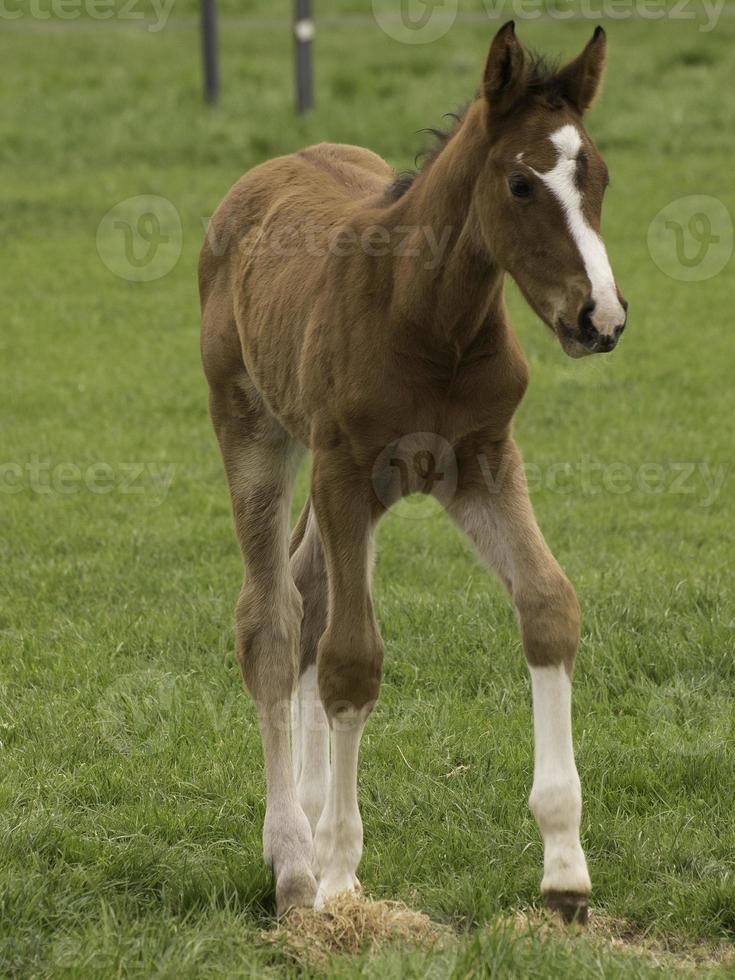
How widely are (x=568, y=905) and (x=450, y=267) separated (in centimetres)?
156

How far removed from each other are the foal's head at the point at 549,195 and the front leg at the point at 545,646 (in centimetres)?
56

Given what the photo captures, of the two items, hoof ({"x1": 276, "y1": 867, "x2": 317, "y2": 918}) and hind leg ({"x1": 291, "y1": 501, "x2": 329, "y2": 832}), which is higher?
hind leg ({"x1": 291, "y1": 501, "x2": 329, "y2": 832})

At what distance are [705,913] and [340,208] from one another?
217cm

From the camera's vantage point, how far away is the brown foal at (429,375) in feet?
11.3

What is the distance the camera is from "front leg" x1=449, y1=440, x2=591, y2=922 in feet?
12.2

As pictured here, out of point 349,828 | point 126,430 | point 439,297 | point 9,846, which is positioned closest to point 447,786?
point 349,828

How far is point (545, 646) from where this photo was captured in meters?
3.75

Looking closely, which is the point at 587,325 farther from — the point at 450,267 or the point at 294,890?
the point at 294,890

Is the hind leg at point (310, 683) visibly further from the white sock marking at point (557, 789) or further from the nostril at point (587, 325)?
the nostril at point (587, 325)

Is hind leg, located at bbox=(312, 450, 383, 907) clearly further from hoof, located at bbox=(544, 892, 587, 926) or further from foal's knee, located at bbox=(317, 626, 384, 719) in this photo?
hoof, located at bbox=(544, 892, 587, 926)

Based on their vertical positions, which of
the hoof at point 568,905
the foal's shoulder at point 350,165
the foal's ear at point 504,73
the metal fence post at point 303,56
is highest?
the metal fence post at point 303,56

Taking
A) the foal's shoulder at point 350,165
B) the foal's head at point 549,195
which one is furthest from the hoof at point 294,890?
the foal's shoulder at point 350,165

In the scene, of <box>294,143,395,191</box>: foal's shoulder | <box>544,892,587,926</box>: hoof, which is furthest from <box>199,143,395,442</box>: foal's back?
<box>544,892,587,926</box>: hoof

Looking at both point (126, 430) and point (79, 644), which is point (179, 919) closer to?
point (79, 644)
